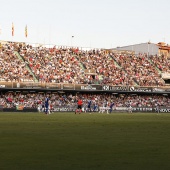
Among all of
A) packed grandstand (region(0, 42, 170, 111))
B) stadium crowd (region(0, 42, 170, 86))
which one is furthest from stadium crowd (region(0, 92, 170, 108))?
stadium crowd (region(0, 42, 170, 86))

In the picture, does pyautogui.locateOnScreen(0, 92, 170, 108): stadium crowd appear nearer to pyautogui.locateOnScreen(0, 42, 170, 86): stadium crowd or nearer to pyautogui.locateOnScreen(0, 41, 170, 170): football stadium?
pyautogui.locateOnScreen(0, 41, 170, 170): football stadium

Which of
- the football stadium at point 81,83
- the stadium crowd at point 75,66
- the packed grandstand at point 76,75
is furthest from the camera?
the stadium crowd at point 75,66

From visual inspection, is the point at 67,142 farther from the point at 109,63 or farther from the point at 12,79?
the point at 109,63

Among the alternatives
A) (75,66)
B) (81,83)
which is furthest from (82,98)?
(75,66)

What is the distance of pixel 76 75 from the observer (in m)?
79.0

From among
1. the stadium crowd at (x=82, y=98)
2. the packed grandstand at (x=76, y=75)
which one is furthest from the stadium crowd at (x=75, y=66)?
the stadium crowd at (x=82, y=98)

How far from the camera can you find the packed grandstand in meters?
71.9

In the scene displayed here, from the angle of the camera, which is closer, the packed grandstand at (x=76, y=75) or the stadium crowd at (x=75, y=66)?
the packed grandstand at (x=76, y=75)

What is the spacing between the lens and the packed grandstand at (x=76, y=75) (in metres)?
71.9

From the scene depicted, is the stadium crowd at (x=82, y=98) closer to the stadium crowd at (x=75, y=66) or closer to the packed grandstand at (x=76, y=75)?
the packed grandstand at (x=76, y=75)

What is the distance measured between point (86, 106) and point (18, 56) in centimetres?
1405

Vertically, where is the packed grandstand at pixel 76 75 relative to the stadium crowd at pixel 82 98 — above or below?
above

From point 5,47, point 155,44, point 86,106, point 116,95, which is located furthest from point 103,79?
point 155,44

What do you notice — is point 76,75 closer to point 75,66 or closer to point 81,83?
point 81,83
